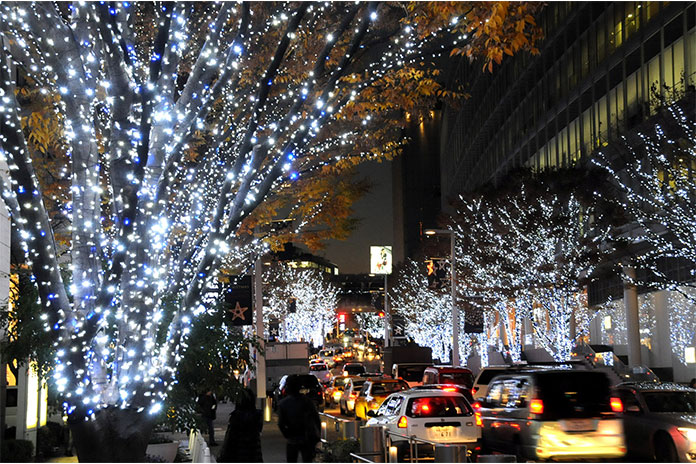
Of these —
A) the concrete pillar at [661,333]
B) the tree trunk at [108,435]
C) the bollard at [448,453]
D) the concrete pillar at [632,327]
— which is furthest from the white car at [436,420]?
the concrete pillar at [632,327]

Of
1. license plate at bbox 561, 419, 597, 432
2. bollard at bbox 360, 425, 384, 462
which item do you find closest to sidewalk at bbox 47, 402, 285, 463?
bollard at bbox 360, 425, 384, 462

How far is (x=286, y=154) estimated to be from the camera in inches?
376

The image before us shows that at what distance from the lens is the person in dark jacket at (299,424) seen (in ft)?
37.2

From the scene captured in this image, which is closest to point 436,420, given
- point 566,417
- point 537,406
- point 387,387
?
point 537,406

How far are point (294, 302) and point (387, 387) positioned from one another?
1987 inches

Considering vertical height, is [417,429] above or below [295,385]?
below

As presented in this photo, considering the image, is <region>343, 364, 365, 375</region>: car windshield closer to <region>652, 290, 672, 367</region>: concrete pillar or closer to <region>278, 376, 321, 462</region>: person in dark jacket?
<region>652, 290, 672, 367</region>: concrete pillar

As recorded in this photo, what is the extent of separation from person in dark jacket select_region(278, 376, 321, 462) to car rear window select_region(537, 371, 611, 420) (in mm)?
4378

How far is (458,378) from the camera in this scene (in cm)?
2908

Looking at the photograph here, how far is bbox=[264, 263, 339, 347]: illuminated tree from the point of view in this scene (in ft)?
267

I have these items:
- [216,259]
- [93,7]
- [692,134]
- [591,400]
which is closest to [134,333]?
[216,259]

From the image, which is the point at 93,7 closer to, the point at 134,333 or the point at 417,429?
the point at 134,333

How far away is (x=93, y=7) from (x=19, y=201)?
2046mm

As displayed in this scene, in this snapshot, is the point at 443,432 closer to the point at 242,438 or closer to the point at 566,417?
the point at 566,417
